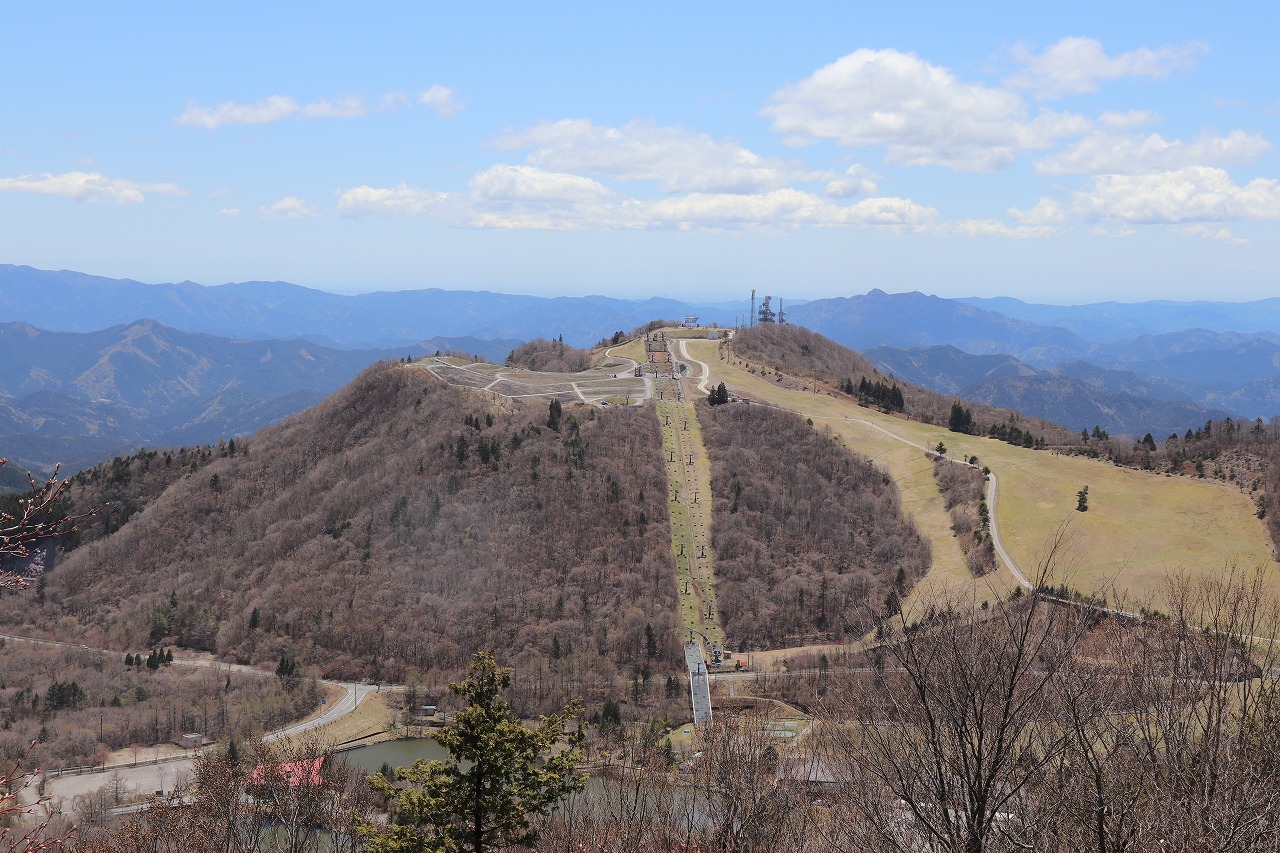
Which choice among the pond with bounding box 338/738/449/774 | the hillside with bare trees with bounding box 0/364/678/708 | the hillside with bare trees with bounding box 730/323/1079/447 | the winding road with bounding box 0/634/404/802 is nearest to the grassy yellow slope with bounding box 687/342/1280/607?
the hillside with bare trees with bounding box 730/323/1079/447

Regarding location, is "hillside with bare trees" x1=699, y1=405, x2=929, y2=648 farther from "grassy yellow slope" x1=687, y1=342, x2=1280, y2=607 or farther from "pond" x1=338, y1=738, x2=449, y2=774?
"pond" x1=338, y1=738, x2=449, y2=774

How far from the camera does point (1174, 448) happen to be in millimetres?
80312

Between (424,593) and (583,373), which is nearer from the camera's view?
(424,593)

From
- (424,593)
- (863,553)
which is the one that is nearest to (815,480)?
(863,553)

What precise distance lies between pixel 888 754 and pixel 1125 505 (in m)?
64.1

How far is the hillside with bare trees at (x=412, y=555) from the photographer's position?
70.8 m

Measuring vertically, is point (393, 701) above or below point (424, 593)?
below


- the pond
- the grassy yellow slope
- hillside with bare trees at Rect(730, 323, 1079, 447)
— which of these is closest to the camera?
the pond

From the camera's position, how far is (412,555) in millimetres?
79000

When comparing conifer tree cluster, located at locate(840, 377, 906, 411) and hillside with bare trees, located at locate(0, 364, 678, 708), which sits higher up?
conifer tree cluster, located at locate(840, 377, 906, 411)

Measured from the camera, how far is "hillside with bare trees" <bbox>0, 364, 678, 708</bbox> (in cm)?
7081

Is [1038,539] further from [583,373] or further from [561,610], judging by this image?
[583,373]

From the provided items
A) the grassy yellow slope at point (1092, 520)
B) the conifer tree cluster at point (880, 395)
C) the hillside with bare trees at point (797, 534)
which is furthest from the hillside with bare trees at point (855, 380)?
the hillside with bare trees at point (797, 534)

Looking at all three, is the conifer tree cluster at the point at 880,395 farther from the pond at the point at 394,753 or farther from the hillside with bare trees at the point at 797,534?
the pond at the point at 394,753
